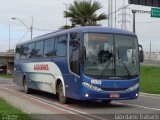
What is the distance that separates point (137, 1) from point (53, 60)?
17.3 m

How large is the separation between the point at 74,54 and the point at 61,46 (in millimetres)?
1936

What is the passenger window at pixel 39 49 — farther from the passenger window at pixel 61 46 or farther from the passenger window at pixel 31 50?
the passenger window at pixel 61 46

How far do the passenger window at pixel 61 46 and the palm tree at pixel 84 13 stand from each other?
24.6m

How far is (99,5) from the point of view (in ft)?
148

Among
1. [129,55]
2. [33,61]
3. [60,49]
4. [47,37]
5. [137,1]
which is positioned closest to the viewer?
[129,55]

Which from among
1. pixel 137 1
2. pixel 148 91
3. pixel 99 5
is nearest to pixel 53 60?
pixel 148 91

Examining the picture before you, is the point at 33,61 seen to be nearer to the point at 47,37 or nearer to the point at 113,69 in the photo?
the point at 47,37

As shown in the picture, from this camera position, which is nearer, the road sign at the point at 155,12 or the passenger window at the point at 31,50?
the passenger window at the point at 31,50

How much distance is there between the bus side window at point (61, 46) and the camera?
19.9 m

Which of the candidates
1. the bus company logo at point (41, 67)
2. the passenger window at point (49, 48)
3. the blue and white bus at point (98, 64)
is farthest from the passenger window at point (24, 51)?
the blue and white bus at point (98, 64)

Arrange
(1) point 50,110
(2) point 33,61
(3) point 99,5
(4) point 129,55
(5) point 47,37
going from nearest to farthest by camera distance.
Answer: (1) point 50,110, (4) point 129,55, (5) point 47,37, (2) point 33,61, (3) point 99,5

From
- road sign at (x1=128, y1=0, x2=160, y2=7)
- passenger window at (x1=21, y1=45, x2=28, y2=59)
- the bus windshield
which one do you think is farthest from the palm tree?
the bus windshield

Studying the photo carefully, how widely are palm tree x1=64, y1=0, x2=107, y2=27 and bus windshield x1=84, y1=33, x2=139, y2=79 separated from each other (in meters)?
27.0

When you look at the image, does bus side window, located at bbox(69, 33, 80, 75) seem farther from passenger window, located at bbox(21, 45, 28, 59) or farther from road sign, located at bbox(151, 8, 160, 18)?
road sign, located at bbox(151, 8, 160, 18)
